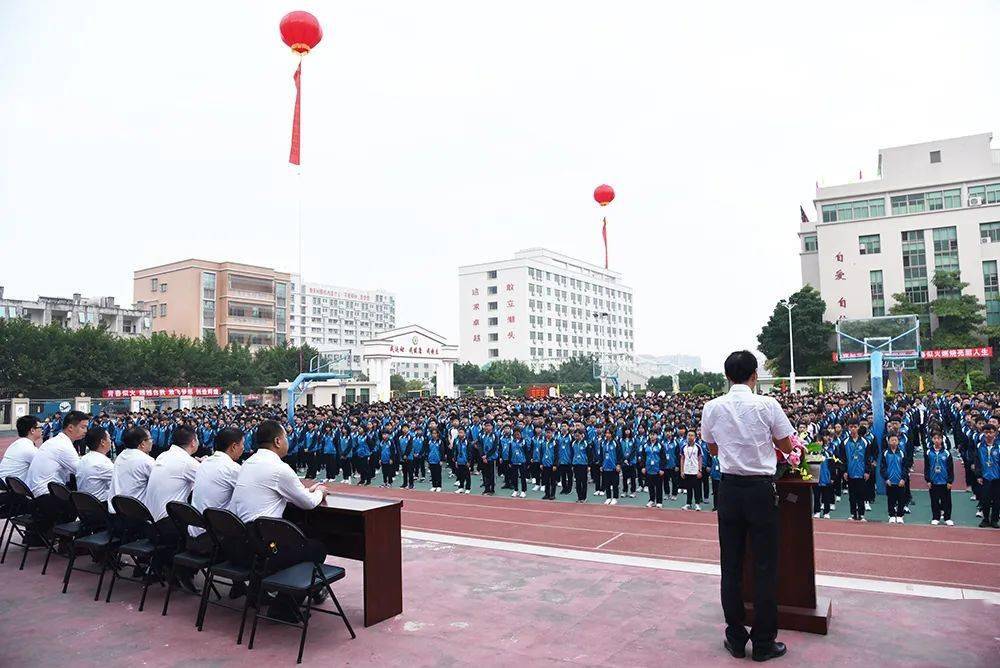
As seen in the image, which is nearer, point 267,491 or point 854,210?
point 267,491

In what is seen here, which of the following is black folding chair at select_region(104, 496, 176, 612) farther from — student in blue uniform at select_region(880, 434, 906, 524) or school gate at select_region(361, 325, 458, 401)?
school gate at select_region(361, 325, 458, 401)

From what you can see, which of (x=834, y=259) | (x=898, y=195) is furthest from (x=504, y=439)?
(x=898, y=195)

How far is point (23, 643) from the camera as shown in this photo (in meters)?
4.29

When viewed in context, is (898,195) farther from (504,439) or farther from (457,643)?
(457,643)

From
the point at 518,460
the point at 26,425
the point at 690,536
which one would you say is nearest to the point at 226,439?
the point at 26,425

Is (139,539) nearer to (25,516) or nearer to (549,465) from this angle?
(25,516)


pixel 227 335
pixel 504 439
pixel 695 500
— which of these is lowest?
pixel 695 500

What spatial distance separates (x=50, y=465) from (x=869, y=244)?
48904 millimetres

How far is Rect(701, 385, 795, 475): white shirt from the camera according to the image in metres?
3.85

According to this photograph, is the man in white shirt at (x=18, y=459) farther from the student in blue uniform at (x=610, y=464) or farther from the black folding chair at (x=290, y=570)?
the student in blue uniform at (x=610, y=464)

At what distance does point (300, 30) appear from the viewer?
1334 centimetres

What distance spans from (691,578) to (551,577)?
49.7 inches

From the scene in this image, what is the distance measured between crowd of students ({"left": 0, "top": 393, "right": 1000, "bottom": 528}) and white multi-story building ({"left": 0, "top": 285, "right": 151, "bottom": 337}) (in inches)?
1358

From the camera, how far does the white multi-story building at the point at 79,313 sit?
4406cm
